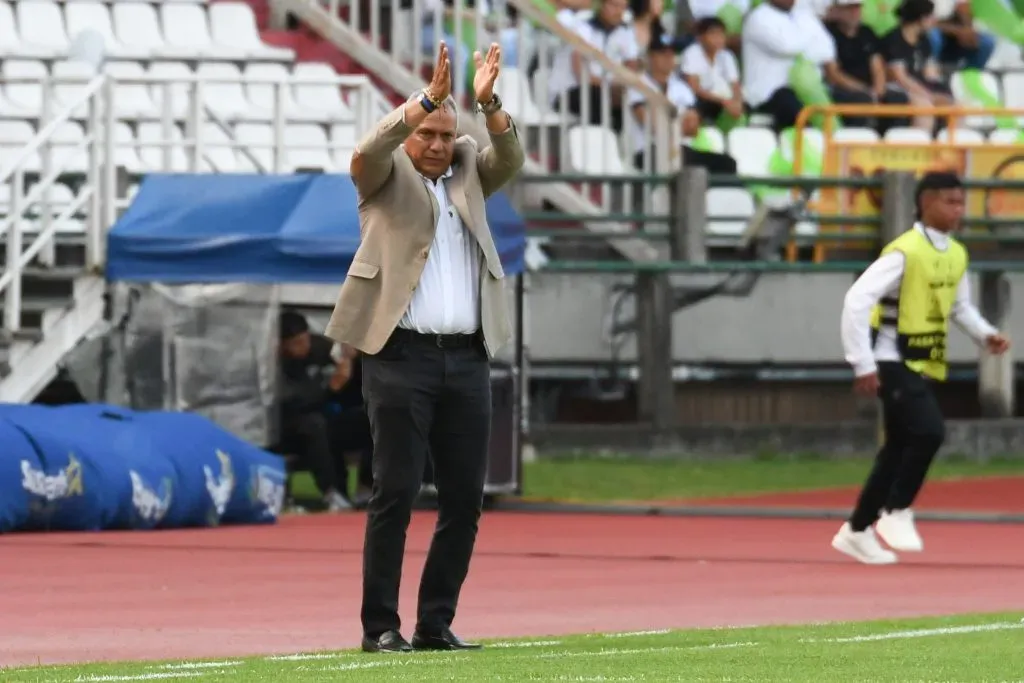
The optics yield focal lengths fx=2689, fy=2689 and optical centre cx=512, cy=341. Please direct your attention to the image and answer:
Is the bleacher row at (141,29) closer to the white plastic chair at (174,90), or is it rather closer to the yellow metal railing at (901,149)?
the white plastic chair at (174,90)

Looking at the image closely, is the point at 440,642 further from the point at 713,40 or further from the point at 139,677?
the point at 713,40

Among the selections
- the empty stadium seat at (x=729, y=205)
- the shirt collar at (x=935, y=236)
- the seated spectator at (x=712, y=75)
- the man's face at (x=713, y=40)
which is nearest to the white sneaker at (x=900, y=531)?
the shirt collar at (x=935, y=236)

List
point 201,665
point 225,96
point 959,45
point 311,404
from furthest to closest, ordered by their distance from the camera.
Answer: point 959,45 → point 225,96 → point 311,404 → point 201,665

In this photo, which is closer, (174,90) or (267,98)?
(174,90)

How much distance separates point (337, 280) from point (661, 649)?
9.37 m

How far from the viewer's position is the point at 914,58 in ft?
93.0

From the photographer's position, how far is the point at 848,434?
941 inches

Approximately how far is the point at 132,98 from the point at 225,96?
90cm

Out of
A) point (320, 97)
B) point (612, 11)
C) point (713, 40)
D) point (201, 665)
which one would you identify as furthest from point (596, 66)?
point (201, 665)

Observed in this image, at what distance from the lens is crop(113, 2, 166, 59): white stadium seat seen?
24312 millimetres

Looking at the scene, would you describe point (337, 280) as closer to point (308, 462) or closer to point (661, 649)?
point (308, 462)

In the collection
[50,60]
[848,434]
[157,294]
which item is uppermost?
[50,60]

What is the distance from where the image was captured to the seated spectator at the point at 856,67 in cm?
2739

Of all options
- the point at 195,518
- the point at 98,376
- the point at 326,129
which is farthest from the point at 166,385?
the point at 326,129
